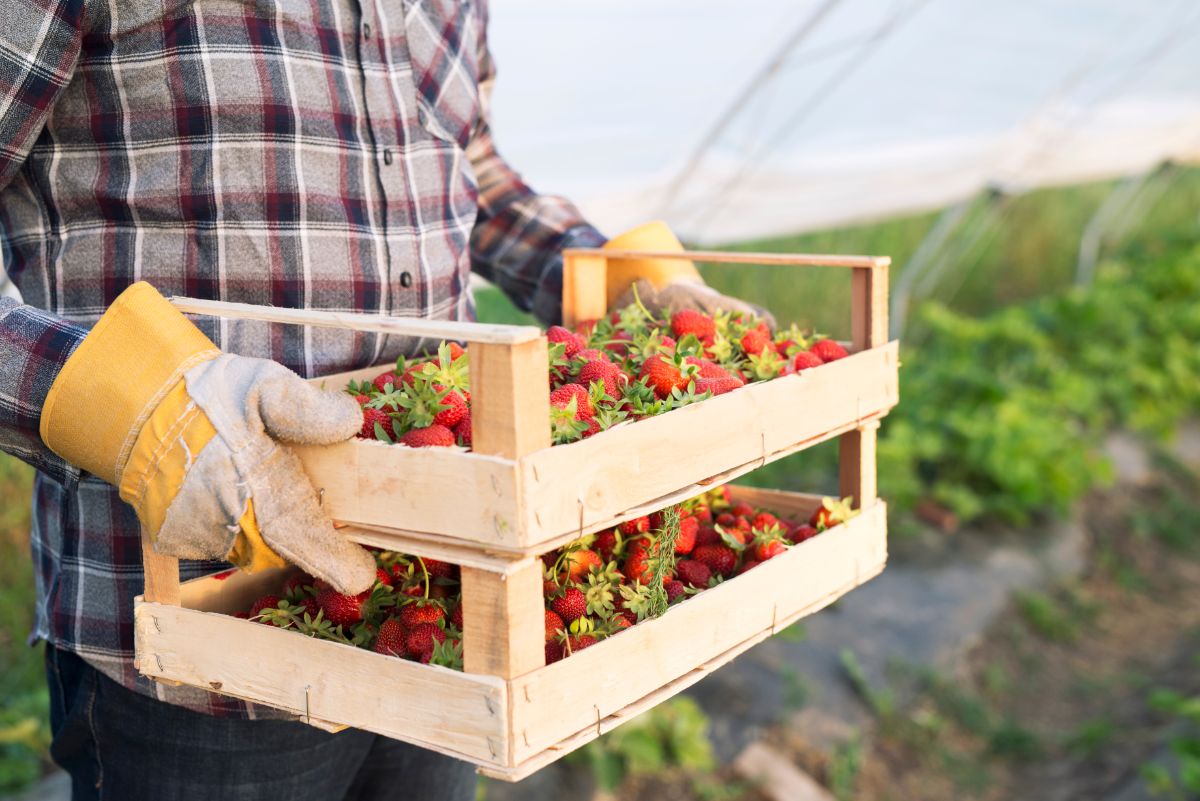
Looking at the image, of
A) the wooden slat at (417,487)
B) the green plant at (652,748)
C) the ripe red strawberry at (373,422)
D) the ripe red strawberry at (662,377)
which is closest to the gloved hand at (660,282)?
the ripe red strawberry at (662,377)

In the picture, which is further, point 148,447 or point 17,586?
point 17,586

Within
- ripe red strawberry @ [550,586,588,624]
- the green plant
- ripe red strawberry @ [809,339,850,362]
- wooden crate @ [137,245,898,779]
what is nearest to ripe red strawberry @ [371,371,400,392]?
wooden crate @ [137,245,898,779]

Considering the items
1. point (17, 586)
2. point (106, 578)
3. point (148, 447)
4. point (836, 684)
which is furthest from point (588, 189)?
point (148, 447)

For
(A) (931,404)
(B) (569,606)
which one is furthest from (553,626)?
(A) (931,404)

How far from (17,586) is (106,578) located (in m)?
2.24

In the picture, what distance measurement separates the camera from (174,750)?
127cm

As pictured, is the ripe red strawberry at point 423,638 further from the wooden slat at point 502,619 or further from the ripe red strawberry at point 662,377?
the ripe red strawberry at point 662,377

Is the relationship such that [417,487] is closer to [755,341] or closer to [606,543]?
[606,543]

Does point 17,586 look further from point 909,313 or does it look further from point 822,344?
point 909,313

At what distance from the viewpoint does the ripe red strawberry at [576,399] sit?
3.59 ft

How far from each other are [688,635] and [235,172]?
681 mm

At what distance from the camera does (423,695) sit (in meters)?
1.01

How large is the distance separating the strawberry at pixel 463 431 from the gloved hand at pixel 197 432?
12 cm

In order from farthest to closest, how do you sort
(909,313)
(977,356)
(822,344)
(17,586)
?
(909,313)
(977,356)
(17,586)
(822,344)
